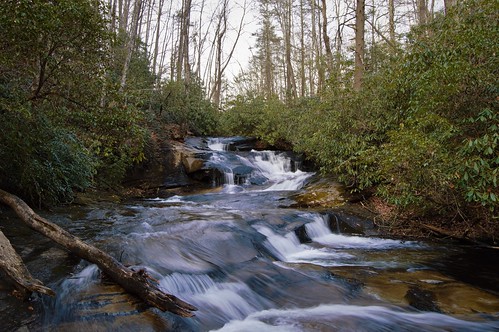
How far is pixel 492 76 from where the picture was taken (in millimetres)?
5535

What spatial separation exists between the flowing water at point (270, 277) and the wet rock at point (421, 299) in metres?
0.01

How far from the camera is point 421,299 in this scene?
4340mm

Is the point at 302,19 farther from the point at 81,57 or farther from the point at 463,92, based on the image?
the point at 81,57

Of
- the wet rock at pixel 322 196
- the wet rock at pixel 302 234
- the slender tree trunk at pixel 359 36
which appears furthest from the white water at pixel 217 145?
the wet rock at pixel 302 234

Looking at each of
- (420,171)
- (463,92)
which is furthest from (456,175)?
(463,92)

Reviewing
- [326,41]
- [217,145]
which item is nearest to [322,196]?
[217,145]

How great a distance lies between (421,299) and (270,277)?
6.44 ft

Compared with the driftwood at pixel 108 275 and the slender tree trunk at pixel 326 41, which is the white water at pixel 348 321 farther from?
the slender tree trunk at pixel 326 41

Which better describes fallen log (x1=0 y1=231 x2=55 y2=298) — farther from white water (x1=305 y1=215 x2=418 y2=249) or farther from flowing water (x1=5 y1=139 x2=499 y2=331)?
white water (x1=305 y1=215 x2=418 y2=249)

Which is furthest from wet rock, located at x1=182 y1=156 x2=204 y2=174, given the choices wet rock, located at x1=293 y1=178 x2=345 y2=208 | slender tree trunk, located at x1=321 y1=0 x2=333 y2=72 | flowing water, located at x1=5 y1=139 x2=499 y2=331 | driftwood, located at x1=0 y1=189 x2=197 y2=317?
driftwood, located at x1=0 y1=189 x2=197 y2=317

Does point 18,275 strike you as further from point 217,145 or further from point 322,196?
point 217,145

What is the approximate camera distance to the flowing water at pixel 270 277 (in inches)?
139

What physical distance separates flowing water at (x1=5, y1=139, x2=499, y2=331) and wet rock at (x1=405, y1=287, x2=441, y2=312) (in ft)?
0.04

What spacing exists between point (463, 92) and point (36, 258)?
6822 millimetres
